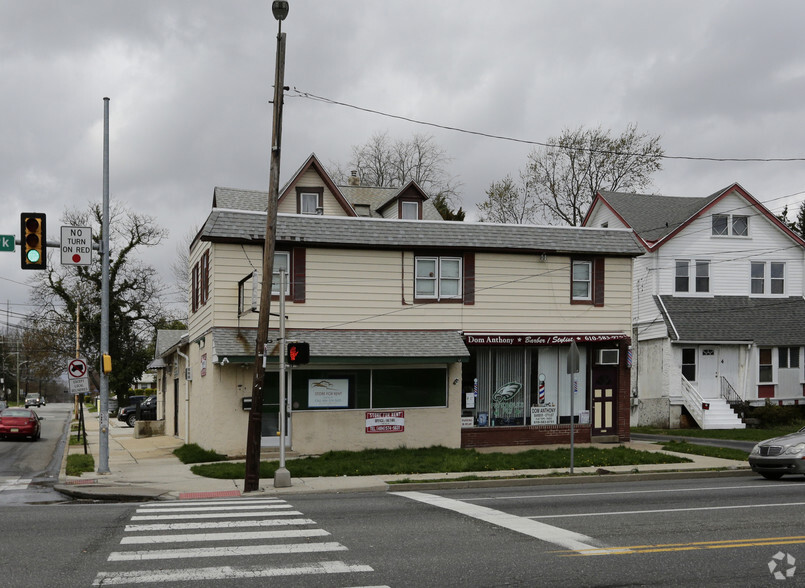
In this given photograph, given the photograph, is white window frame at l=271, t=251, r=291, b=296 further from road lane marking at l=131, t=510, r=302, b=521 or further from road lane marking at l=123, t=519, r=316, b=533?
road lane marking at l=123, t=519, r=316, b=533

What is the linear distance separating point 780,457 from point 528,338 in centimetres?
942

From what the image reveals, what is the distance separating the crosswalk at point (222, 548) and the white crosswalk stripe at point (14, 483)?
688 cm

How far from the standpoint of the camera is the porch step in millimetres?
34812

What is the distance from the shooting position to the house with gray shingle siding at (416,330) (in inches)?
931

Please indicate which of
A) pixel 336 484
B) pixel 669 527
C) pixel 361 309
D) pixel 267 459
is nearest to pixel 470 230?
pixel 361 309

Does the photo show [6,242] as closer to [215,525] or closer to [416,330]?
[215,525]

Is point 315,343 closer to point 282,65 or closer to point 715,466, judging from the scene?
point 282,65

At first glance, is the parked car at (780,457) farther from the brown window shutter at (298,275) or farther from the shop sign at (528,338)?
the brown window shutter at (298,275)

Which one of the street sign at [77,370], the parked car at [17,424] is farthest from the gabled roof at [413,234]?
the parked car at [17,424]

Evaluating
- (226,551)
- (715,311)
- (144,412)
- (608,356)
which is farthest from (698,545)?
(144,412)

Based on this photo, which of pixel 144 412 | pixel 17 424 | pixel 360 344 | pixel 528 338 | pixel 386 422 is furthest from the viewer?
pixel 144 412

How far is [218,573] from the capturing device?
28.6ft

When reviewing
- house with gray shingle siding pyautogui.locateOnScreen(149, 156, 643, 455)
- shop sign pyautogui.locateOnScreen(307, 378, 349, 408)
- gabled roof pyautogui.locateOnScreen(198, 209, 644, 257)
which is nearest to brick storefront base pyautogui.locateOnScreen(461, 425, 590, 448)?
house with gray shingle siding pyautogui.locateOnScreen(149, 156, 643, 455)

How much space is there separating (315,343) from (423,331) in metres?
3.37
